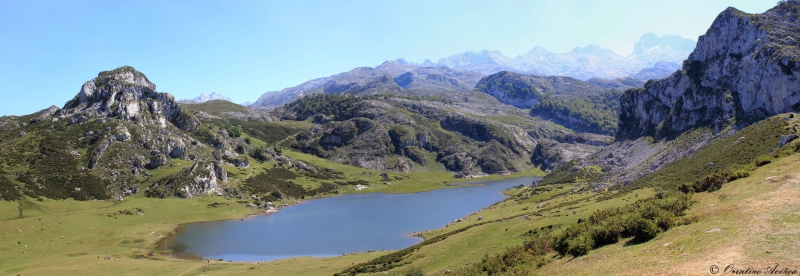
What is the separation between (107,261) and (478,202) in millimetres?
110552

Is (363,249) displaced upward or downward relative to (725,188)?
downward

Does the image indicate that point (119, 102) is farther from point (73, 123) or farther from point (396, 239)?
point (396, 239)

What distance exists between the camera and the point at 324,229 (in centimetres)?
10800

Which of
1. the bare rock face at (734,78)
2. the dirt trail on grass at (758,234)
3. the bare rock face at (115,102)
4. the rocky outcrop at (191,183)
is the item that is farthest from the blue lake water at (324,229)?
the bare rock face at (115,102)

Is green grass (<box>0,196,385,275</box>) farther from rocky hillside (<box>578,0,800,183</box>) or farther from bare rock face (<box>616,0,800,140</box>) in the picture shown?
bare rock face (<box>616,0,800,140</box>)

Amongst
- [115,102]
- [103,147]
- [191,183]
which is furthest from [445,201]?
[115,102]

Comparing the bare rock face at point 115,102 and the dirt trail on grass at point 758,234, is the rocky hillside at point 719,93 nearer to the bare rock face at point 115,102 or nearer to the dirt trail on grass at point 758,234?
the dirt trail on grass at point 758,234

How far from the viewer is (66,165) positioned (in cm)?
14025

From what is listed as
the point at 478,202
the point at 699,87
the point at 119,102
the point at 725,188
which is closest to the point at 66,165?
the point at 119,102

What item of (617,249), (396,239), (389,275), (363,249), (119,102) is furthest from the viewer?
(119,102)

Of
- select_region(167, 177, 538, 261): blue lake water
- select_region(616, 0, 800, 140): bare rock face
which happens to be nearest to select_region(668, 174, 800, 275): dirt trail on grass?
select_region(167, 177, 538, 261): blue lake water

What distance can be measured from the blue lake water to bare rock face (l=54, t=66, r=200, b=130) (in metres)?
89.9

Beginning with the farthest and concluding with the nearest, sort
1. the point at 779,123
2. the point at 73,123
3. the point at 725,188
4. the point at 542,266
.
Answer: the point at 73,123 → the point at 779,123 → the point at 725,188 → the point at 542,266

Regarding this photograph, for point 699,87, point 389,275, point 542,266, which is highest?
point 699,87
